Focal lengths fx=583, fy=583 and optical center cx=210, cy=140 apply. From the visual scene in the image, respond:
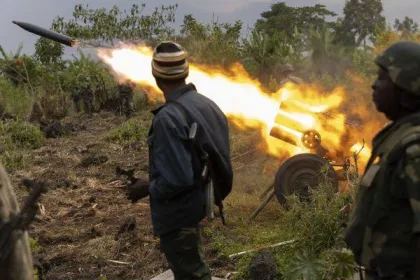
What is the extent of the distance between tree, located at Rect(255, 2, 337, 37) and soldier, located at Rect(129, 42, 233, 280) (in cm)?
3357

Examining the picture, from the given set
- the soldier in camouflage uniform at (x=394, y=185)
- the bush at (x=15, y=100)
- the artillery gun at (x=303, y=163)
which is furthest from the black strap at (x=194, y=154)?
the bush at (x=15, y=100)

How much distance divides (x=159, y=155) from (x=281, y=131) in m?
4.23

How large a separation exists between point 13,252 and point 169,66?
191 cm

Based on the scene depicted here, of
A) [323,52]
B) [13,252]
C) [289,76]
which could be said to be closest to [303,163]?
[289,76]

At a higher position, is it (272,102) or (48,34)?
(48,34)

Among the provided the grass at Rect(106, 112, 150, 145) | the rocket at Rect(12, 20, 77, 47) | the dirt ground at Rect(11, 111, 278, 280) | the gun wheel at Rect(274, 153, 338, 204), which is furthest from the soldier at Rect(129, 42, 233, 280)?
the grass at Rect(106, 112, 150, 145)

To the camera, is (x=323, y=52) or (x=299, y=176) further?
(x=323, y=52)

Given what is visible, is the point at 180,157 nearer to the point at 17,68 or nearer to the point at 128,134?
the point at 128,134

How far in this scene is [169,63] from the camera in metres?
3.55

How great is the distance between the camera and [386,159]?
2.21 metres

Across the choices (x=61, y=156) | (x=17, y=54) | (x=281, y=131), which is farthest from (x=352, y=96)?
(x=17, y=54)

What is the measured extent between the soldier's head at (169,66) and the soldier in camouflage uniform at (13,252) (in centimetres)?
175

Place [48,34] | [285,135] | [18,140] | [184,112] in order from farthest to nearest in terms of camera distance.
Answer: [18,140], [48,34], [285,135], [184,112]

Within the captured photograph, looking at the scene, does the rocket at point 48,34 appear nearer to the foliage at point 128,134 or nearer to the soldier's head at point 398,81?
the foliage at point 128,134
